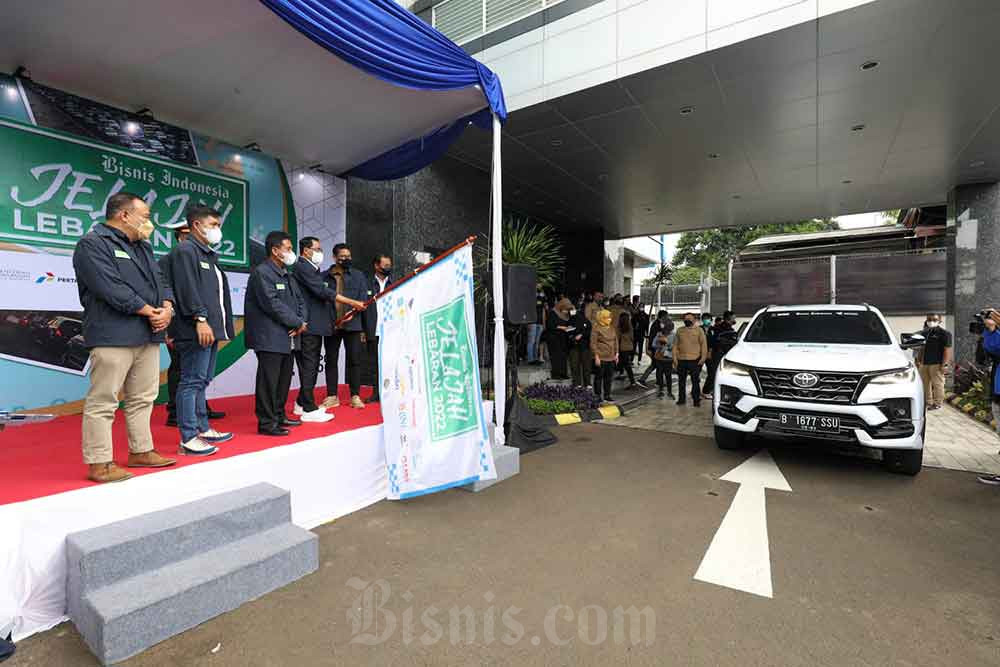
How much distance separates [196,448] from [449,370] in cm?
171

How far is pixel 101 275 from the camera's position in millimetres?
2504

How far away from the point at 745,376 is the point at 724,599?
263 centimetres

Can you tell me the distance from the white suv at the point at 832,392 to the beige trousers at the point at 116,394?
460 centimetres

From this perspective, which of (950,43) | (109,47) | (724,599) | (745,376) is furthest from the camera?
(950,43)

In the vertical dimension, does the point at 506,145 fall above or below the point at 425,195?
above

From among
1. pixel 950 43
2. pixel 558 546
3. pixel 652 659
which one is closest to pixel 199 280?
pixel 558 546

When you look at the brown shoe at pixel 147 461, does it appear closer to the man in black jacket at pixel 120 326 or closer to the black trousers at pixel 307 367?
the man in black jacket at pixel 120 326

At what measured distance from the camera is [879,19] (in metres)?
4.88

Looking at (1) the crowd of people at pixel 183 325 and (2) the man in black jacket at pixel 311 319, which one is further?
(2) the man in black jacket at pixel 311 319

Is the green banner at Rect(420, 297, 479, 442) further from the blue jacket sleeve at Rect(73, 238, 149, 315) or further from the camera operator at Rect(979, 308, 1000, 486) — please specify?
the camera operator at Rect(979, 308, 1000, 486)

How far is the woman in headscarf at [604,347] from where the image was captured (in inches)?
292

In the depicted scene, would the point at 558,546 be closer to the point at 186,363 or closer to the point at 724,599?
the point at 724,599

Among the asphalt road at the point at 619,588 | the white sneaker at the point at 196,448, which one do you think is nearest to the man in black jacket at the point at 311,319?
the white sneaker at the point at 196,448

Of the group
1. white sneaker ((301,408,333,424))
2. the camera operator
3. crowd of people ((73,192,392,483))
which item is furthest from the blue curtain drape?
the camera operator
